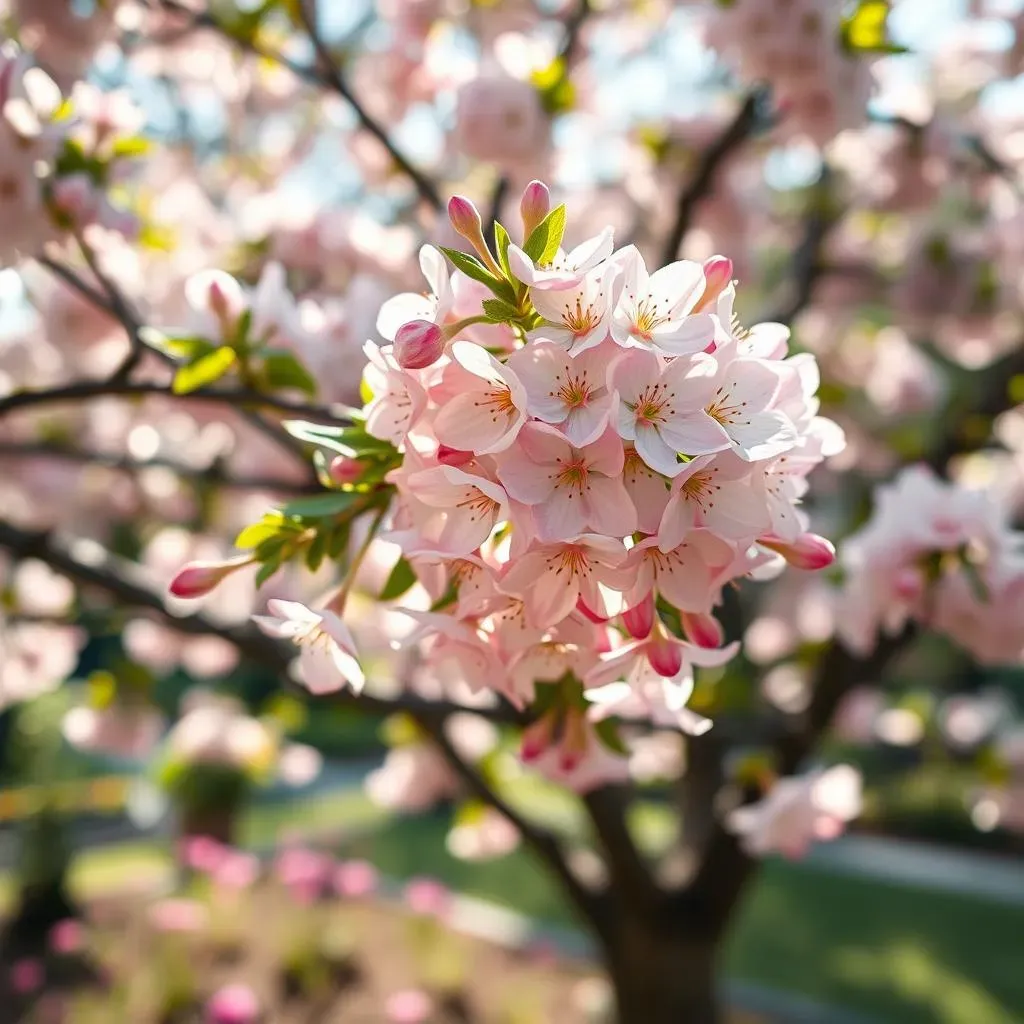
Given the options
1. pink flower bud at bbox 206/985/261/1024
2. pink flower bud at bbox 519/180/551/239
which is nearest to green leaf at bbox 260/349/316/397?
pink flower bud at bbox 519/180/551/239

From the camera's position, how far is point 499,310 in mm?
671

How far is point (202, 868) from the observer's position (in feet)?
15.0

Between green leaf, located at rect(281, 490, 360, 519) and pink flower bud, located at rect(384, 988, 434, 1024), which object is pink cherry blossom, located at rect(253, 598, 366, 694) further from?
pink flower bud, located at rect(384, 988, 434, 1024)

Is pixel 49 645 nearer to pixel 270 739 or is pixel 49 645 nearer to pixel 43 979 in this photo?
pixel 270 739

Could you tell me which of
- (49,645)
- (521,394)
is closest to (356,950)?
(49,645)

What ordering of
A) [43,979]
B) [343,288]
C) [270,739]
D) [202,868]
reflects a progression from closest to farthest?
[343,288], [270,739], [43,979], [202,868]

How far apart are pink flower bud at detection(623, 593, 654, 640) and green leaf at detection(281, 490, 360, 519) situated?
244 mm

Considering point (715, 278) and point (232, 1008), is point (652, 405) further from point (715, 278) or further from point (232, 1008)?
point (232, 1008)

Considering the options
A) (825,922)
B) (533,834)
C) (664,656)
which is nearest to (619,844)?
(533,834)

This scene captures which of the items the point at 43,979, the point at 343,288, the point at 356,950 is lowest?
the point at 43,979

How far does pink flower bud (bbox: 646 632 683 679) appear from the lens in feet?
2.39

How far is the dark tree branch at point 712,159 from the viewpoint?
5.75 ft

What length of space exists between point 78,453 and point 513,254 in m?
1.75

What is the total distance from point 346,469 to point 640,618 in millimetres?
265
